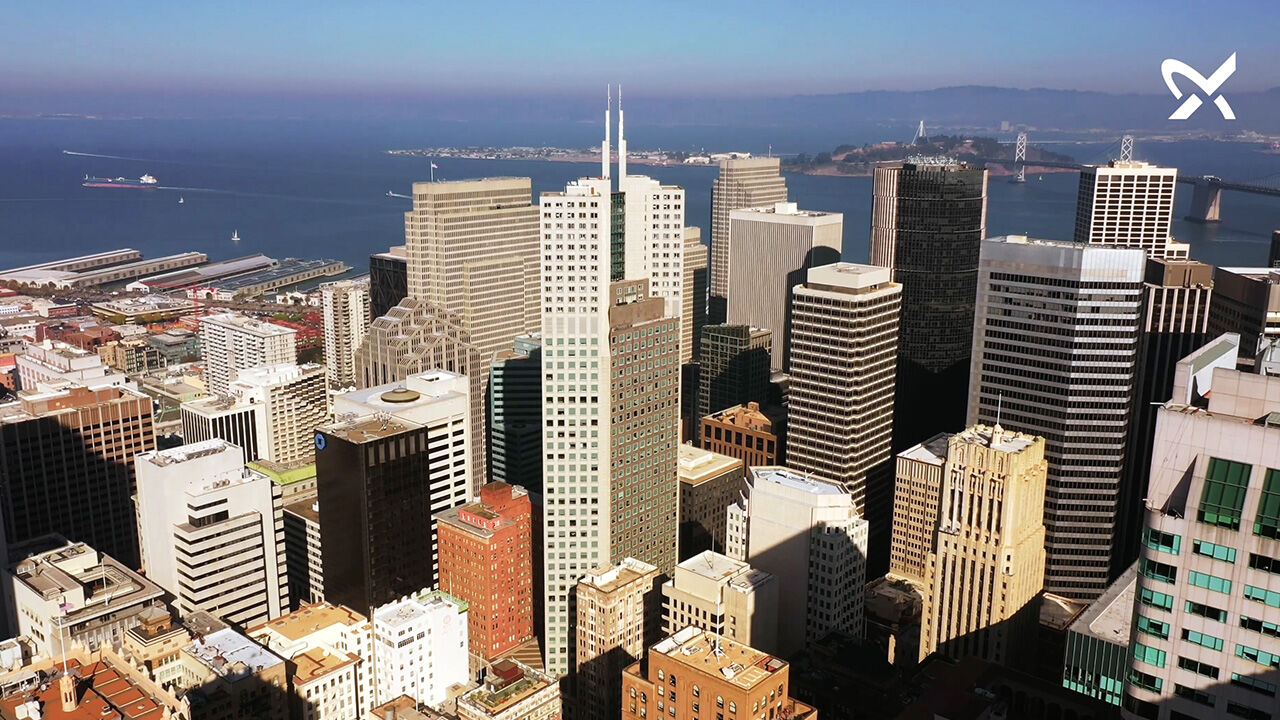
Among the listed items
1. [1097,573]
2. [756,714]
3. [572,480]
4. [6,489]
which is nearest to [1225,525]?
[756,714]

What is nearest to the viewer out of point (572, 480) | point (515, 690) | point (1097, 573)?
point (515, 690)

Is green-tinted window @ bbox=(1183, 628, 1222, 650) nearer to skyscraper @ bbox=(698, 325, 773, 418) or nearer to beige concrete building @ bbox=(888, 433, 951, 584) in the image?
beige concrete building @ bbox=(888, 433, 951, 584)

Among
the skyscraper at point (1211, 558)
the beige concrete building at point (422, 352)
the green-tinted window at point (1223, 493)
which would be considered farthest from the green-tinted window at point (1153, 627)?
the beige concrete building at point (422, 352)

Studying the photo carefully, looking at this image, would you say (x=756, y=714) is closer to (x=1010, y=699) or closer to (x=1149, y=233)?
(x=1010, y=699)

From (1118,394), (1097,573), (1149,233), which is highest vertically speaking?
(1149,233)

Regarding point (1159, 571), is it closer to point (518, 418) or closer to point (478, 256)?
point (518, 418)

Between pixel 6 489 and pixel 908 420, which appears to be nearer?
pixel 6 489

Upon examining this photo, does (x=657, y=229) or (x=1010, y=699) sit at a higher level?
(x=657, y=229)
